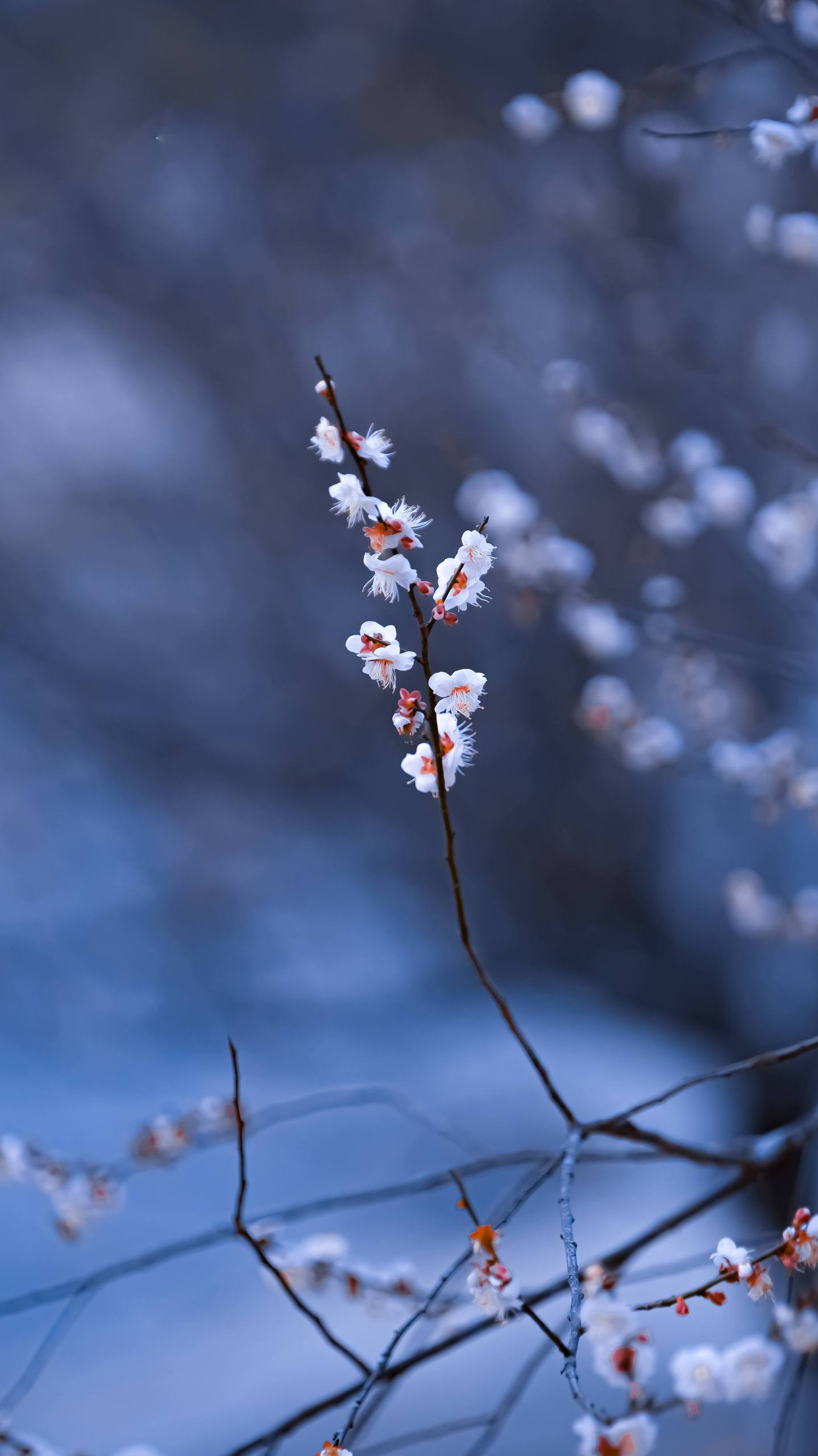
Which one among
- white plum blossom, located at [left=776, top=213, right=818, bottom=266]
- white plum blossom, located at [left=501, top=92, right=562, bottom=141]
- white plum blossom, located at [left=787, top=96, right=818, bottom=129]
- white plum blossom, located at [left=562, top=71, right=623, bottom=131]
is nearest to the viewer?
white plum blossom, located at [left=787, top=96, right=818, bottom=129]

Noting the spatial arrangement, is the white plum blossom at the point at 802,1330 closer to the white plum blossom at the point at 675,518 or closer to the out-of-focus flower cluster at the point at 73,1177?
the out-of-focus flower cluster at the point at 73,1177

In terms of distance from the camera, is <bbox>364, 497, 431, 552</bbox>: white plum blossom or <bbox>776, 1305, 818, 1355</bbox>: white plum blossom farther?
<bbox>776, 1305, 818, 1355</bbox>: white plum blossom

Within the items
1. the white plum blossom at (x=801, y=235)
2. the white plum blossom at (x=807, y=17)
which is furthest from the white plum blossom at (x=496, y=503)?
the white plum blossom at (x=807, y=17)

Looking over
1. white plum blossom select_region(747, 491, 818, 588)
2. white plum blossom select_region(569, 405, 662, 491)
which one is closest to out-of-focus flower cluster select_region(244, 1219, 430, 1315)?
white plum blossom select_region(747, 491, 818, 588)

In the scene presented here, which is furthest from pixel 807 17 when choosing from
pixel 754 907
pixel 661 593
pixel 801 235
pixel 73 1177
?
pixel 754 907

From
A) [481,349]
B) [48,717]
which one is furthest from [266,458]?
[48,717]

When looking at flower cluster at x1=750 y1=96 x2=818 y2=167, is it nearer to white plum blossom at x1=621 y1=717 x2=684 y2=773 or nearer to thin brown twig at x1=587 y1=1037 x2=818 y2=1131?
thin brown twig at x1=587 y1=1037 x2=818 y2=1131

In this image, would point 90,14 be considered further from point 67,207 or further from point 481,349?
point 481,349
